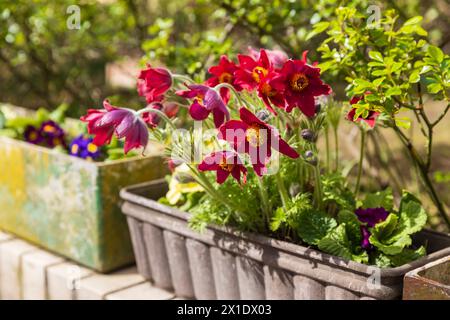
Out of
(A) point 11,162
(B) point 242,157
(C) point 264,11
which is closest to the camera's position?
(B) point 242,157

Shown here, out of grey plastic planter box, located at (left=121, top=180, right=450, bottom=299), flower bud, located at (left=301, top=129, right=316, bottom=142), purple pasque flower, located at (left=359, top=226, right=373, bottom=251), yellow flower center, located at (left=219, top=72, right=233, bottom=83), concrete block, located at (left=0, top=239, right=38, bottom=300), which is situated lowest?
concrete block, located at (left=0, top=239, right=38, bottom=300)

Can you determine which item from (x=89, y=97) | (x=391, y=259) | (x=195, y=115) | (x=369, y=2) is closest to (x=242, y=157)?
(x=195, y=115)

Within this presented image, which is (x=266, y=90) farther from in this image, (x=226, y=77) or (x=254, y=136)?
(x=226, y=77)

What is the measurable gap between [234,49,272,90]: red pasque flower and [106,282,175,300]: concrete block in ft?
2.22

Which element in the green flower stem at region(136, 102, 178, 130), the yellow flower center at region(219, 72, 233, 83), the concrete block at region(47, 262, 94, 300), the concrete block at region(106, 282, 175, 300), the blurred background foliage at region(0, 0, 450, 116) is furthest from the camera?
the blurred background foliage at region(0, 0, 450, 116)

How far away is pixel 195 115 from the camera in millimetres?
1400

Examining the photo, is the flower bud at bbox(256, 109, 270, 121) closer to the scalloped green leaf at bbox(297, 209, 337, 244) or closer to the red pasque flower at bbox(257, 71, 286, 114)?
the red pasque flower at bbox(257, 71, 286, 114)

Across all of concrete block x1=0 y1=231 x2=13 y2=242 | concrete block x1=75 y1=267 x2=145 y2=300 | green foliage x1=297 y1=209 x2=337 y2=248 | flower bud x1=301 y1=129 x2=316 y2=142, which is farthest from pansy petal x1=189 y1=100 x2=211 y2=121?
concrete block x1=0 y1=231 x2=13 y2=242

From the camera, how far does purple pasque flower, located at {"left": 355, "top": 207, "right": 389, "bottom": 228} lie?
5.10 ft

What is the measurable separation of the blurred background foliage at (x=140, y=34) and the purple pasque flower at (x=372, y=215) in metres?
0.42

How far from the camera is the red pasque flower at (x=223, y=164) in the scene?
135cm

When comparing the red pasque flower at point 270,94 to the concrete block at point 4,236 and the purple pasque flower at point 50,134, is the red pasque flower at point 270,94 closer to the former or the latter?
the purple pasque flower at point 50,134

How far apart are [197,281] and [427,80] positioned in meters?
0.76
